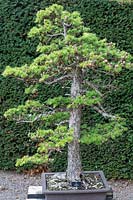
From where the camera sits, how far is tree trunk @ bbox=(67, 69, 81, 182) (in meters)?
3.18

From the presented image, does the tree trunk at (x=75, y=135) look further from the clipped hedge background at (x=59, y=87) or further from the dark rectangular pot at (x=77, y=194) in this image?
the clipped hedge background at (x=59, y=87)

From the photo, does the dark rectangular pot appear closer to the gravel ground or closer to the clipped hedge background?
the gravel ground

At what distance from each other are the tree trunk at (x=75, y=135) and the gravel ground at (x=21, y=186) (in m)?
1.32

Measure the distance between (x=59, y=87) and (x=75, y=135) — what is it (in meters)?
1.62

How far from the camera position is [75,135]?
3.22m

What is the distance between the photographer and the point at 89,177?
341cm

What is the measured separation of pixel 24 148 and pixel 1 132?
30 centimetres

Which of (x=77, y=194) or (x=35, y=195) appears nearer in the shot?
(x=77, y=194)

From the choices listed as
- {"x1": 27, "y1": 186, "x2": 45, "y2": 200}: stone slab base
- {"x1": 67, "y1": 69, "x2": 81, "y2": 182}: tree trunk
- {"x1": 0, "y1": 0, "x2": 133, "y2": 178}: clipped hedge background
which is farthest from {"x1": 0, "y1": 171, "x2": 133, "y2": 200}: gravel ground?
{"x1": 67, "y1": 69, "x2": 81, "y2": 182}: tree trunk

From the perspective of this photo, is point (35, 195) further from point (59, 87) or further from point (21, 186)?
point (59, 87)

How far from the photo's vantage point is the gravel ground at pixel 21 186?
4512mm

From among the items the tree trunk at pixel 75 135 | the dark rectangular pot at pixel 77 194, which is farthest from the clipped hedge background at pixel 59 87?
the dark rectangular pot at pixel 77 194

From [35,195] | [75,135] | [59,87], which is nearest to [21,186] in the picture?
[59,87]

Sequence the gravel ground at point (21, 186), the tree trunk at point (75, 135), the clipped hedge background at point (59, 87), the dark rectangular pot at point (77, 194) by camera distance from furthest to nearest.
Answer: the clipped hedge background at point (59, 87) → the gravel ground at point (21, 186) → the tree trunk at point (75, 135) → the dark rectangular pot at point (77, 194)
